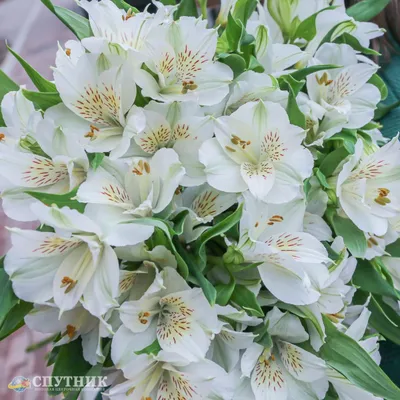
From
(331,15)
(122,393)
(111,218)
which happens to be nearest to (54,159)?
(111,218)

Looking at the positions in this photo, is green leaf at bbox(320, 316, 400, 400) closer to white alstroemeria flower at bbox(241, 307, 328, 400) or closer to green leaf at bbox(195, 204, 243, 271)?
white alstroemeria flower at bbox(241, 307, 328, 400)

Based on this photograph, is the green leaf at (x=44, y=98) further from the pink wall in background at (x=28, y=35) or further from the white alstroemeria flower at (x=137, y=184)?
the pink wall in background at (x=28, y=35)

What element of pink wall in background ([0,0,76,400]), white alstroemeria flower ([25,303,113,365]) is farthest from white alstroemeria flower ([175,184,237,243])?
pink wall in background ([0,0,76,400])

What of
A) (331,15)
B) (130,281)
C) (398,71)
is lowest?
(398,71)

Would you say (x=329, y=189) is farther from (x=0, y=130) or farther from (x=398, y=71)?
(x=398, y=71)

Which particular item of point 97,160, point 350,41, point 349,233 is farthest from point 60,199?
point 350,41

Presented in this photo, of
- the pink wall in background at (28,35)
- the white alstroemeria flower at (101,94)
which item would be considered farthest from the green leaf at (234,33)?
the pink wall in background at (28,35)
